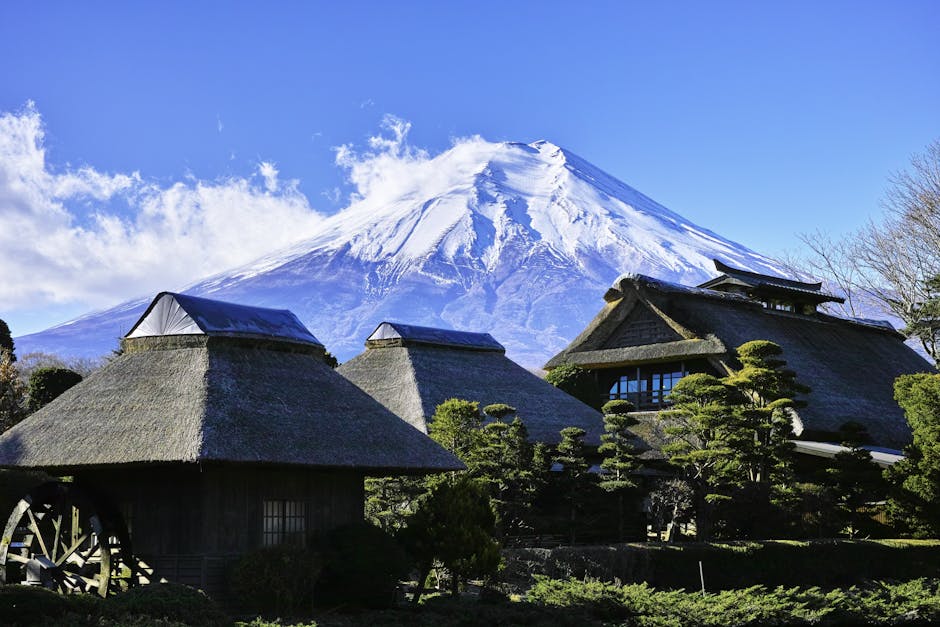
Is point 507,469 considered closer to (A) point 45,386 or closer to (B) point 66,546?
(B) point 66,546

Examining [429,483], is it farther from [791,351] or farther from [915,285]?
[915,285]

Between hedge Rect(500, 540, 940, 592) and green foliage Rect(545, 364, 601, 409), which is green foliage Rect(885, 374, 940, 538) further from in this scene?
green foliage Rect(545, 364, 601, 409)

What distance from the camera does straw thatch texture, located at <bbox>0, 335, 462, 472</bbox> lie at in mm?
19500

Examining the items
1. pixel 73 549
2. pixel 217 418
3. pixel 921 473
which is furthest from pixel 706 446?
pixel 73 549

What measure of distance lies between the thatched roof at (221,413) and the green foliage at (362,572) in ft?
5.04

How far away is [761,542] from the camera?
27.5m

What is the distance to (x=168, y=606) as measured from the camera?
50.4ft

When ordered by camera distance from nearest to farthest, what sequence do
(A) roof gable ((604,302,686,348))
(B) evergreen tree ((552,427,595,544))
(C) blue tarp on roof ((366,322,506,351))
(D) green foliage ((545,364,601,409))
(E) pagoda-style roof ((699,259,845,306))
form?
(B) evergreen tree ((552,427,595,544)) < (C) blue tarp on roof ((366,322,506,351)) < (A) roof gable ((604,302,686,348)) < (D) green foliage ((545,364,601,409)) < (E) pagoda-style roof ((699,259,845,306))

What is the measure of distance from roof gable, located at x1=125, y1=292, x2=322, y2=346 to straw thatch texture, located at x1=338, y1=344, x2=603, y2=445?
9.43m

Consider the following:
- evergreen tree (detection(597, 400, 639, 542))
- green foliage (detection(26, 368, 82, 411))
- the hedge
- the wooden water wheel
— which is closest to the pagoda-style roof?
evergreen tree (detection(597, 400, 639, 542))

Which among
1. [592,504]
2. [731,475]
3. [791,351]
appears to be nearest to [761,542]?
[731,475]

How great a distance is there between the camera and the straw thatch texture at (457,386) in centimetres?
3394

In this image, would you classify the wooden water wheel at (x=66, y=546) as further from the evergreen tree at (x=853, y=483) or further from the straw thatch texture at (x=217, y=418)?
the evergreen tree at (x=853, y=483)

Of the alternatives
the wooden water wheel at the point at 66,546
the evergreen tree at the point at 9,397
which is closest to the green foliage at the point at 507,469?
the wooden water wheel at the point at 66,546
